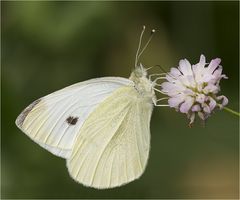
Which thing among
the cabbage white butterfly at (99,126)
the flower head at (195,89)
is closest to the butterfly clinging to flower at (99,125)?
the cabbage white butterfly at (99,126)

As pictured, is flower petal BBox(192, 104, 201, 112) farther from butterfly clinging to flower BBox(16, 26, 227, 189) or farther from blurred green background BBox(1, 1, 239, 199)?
blurred green background BBox(1, 1, 239, 199)

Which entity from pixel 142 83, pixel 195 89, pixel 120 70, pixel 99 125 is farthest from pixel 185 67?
pixel 120 70

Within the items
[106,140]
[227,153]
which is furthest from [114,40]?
[106,140]

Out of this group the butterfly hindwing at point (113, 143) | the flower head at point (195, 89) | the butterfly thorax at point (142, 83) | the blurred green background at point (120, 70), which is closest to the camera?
the flower head at point (195, 89)

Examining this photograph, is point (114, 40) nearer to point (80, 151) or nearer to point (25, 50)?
point (25, 50)

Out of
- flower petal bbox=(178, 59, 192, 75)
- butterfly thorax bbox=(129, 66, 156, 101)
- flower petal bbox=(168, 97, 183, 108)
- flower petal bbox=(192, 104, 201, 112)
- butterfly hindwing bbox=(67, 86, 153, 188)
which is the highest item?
flower petal bbox=(178, 59, 192, 75)

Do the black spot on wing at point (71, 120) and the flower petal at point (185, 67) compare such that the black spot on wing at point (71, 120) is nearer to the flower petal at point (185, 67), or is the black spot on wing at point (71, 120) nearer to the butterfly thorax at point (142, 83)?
the butterfly thorax at point (142, 83)

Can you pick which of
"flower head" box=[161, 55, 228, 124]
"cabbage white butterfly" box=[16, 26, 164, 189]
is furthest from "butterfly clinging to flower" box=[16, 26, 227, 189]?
"flower head" box=[161, 55, 228, 124]
